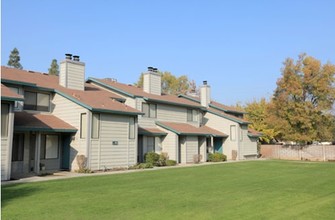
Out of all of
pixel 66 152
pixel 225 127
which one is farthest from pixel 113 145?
pixel 225 127

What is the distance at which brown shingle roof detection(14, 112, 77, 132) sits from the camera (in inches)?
745

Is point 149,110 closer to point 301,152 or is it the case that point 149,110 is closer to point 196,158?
point 196,158

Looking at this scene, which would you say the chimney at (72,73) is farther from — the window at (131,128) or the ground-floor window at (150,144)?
the ground-floor window at (150,144)

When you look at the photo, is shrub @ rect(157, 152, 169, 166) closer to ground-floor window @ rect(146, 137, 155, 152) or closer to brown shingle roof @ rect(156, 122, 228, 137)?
ground-floor window @ rect(146, 137, 155, 152)

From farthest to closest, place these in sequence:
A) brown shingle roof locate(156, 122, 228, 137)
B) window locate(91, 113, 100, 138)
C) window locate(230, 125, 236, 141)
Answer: window locate(230, 125, 236, 141) < brown shingle roof locate(156, 122, 228, 137) < window locate(91, 113, 100, 138)

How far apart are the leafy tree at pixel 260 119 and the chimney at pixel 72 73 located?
1136 inches

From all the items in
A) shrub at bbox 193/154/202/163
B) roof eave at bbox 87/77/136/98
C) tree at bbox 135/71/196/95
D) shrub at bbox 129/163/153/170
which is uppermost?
tree at bbox 135/71/196/95

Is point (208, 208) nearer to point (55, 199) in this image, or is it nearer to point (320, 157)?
point (55, 199)

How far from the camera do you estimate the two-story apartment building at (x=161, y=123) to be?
28641mm

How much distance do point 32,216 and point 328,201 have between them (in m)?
8.53

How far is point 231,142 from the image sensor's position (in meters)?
37.0

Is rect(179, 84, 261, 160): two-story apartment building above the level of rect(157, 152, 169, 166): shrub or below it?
above

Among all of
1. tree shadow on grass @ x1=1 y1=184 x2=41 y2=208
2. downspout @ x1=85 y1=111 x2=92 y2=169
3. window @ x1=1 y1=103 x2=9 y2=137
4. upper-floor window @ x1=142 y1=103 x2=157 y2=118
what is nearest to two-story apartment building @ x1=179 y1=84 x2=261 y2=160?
upper-floor window @ x1=142 y1=103 x2=157 y2=118

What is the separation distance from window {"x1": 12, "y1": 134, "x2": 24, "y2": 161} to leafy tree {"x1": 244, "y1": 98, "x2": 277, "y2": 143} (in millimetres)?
34318
